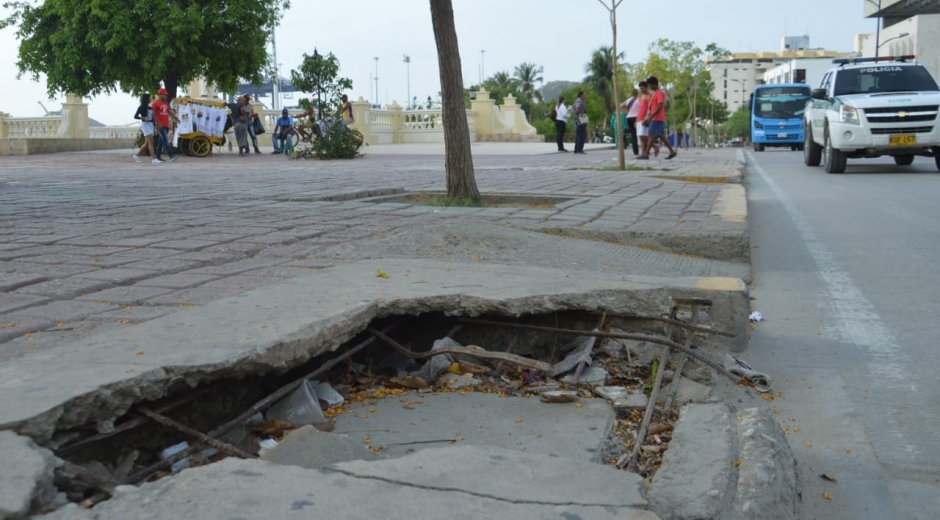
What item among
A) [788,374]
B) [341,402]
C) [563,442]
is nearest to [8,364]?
[341,402]

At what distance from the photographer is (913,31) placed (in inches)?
2229

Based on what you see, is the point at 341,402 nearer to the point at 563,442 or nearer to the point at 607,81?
the point at 563,442

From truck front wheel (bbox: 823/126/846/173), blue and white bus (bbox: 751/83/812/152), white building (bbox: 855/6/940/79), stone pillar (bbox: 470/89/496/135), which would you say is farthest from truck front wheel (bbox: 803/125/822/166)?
white building (bbox: 855/6/940/79)

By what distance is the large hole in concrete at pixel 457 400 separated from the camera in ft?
8.20

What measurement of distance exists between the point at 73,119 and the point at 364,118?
1125cm

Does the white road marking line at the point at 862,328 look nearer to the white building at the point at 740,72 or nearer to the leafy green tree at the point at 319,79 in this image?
the leafy green tree at the point at 319,79

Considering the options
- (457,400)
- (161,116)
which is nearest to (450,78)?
(457,400)

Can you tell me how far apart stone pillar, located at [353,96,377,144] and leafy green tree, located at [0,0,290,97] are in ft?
23.6

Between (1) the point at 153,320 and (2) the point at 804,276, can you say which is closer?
(1) the point at 153,320

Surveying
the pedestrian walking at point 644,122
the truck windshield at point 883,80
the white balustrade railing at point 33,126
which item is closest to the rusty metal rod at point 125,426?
the truck windshield at point 883,80

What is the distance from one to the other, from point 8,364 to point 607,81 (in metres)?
89.8

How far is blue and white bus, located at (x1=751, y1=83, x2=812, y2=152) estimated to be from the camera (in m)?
32.2

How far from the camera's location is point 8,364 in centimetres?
270

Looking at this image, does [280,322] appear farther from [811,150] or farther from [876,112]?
[811,150]
